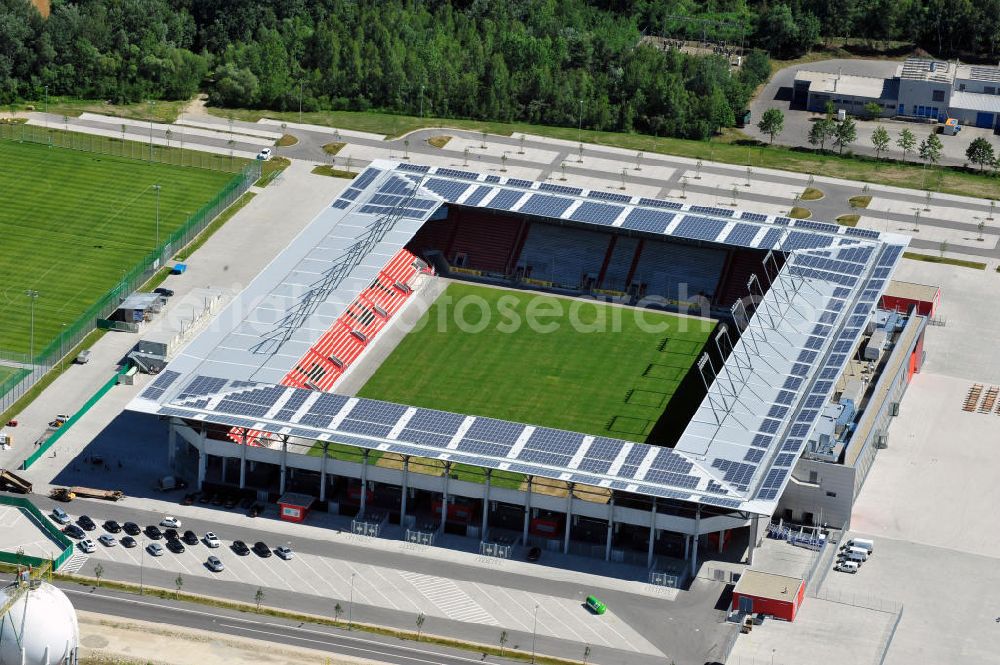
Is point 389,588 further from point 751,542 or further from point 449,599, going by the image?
point 751,542

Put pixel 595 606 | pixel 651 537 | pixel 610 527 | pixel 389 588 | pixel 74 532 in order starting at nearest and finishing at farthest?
pixel 595 606, pixel 389 588, pixel 651 537, pixel 610 527, pixel 74 532

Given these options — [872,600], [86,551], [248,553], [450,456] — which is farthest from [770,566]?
[86,551]

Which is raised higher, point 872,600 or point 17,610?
point 17,610

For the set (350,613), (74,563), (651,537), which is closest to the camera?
(350,613)

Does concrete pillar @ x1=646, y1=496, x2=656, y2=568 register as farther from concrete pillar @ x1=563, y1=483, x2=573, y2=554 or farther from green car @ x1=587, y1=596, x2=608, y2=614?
green car @ x1=587, y1=596, x2=608, y2=614

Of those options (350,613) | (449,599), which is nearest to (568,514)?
(449,599)

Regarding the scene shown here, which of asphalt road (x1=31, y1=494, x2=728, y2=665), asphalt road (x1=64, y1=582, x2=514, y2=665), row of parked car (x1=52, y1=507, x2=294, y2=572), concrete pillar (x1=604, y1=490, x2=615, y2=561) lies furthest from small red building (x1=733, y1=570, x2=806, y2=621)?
row of parked car (x1=52, y1=507, x2=294, y2=572)

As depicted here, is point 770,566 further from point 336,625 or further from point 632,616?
point 336,625
